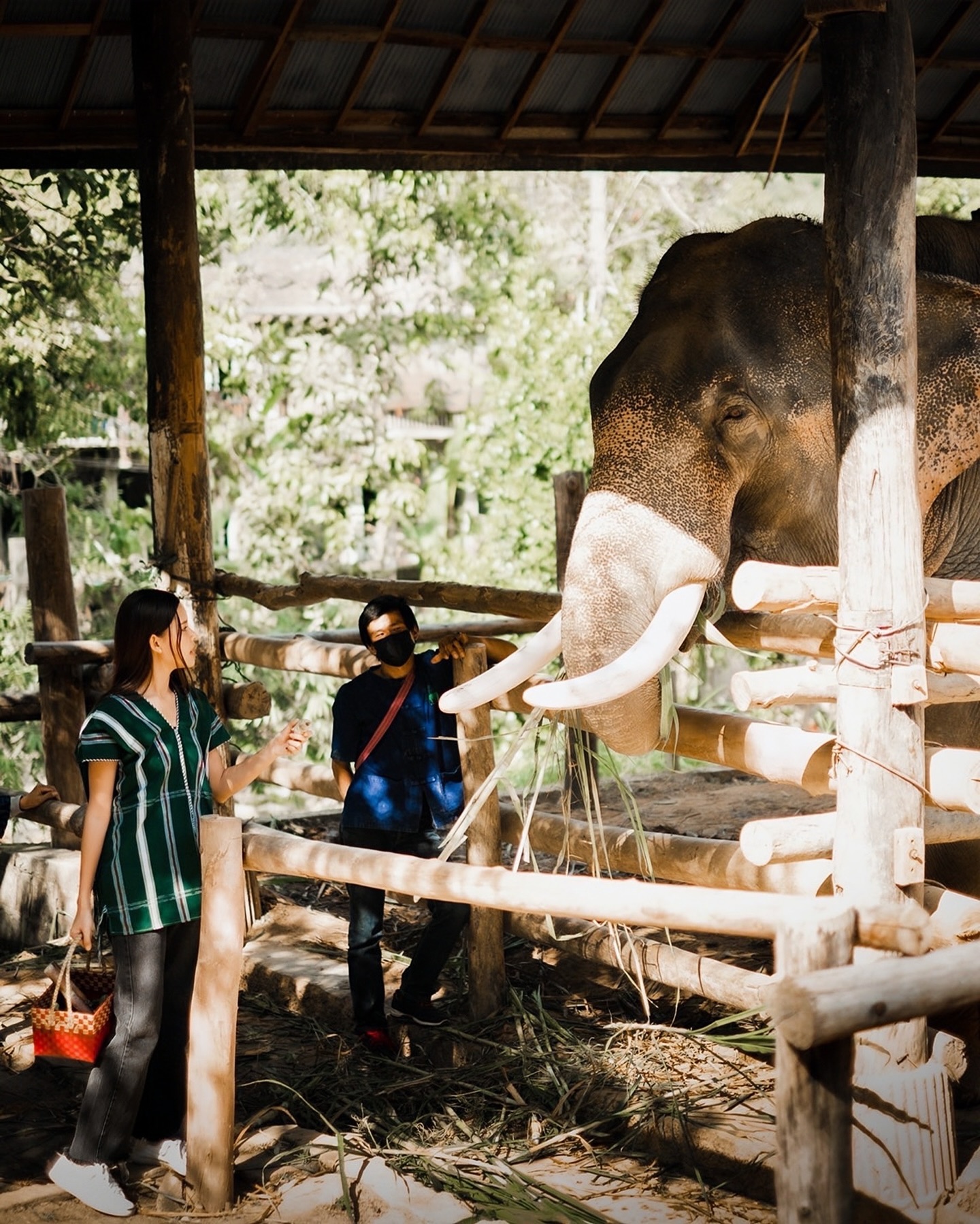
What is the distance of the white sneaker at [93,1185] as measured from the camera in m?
3.66

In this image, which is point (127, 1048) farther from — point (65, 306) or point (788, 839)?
point (65, 306)

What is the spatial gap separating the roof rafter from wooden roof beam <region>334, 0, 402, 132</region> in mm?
1039

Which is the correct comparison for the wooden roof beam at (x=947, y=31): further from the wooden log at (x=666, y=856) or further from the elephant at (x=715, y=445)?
the wooden log at (x=666, y=856)

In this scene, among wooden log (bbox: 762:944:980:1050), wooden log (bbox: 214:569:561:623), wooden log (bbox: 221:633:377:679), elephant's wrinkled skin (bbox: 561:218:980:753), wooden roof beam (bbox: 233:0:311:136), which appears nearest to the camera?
wooden log (bbox: 762:944:980:1050)

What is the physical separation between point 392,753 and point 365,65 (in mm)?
2959

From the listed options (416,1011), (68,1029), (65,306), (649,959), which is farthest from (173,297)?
(65,306)

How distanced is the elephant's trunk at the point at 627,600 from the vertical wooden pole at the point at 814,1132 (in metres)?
1.31

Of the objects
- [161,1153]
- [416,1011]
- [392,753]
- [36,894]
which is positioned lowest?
[161,1153]

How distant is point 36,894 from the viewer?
20.7 ft

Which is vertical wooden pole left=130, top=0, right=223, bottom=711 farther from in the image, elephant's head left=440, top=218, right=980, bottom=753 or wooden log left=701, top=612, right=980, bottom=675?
wooden log left=701, top=612, right=980, bottom=675

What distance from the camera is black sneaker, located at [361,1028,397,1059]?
465 centimetres

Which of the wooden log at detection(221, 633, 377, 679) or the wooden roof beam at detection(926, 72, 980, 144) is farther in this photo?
the wooden roof beam at detection(926, 72, 980, 144)

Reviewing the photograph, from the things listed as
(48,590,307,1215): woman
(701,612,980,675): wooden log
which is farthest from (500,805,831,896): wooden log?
(48,590,307,1215): woman

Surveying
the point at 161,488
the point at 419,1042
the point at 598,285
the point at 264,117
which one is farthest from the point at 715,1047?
the point at 598,285
